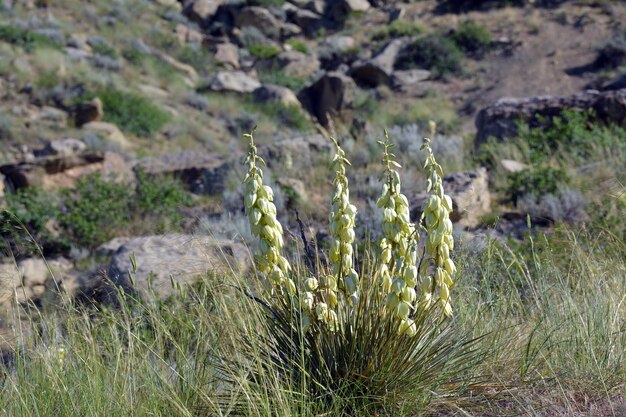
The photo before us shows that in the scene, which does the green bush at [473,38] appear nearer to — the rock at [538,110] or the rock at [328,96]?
the rock at [328,96]

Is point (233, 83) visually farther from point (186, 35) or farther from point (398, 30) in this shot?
point (398, 30)

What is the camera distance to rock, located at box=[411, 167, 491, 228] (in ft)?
22.7

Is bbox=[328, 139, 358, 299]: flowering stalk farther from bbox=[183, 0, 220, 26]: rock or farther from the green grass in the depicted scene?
bbox=[183, 0, 220, 26]: rock

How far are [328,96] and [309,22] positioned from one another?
12322 mm

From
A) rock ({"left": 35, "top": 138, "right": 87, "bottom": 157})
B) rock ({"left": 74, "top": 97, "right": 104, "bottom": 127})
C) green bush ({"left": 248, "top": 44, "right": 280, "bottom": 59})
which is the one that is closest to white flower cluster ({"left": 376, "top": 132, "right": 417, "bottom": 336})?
rock ({"left": 35, "top": 138, "right": 87, "bottom": 157})

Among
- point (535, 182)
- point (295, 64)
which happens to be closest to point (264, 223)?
point (535, 182)

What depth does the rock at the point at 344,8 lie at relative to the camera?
31.3 meters

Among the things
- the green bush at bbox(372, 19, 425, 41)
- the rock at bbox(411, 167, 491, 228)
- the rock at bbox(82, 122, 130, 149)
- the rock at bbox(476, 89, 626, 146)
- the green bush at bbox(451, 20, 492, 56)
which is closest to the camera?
the rock at bbox(411, 167, 491, 228)

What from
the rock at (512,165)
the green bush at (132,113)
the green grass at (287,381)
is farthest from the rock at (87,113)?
the green grass at (287,381)

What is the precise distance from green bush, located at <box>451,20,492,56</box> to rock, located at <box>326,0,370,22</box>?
6.57 metres

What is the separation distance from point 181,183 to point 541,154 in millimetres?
4795

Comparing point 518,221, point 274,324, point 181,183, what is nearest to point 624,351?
point 274,324

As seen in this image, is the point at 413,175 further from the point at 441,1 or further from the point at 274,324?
the point at 441,1

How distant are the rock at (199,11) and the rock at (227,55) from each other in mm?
3494
